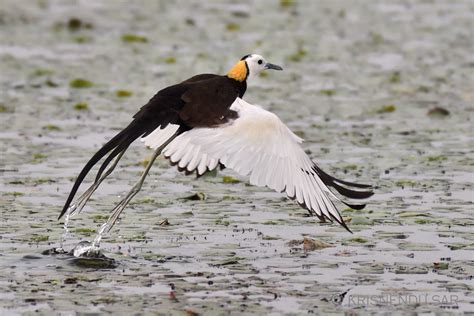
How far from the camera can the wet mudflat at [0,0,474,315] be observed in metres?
8.12

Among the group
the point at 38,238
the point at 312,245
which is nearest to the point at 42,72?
the point at 38,238

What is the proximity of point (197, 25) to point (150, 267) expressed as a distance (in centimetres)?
1385

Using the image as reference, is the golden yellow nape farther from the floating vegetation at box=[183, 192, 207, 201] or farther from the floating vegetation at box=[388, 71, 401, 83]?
the floating vegetation at box=[388, 71, 401, 83]

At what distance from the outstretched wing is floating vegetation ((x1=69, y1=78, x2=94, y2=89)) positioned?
7365 millimetres

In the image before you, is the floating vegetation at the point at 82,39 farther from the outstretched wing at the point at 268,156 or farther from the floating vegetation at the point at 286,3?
the outstretched wing at the point at 268,156

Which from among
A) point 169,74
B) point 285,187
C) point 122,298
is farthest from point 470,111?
point 122,298

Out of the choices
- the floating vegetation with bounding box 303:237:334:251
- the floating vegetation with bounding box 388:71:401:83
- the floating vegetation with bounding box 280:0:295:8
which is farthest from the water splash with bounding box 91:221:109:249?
the floating vegetation with bounding box 280:0:295:8

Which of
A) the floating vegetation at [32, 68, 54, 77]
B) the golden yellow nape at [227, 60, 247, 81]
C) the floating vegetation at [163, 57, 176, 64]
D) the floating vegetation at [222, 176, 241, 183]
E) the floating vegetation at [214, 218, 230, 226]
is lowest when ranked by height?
the floating vegetation at [214, 218, 230, 226]

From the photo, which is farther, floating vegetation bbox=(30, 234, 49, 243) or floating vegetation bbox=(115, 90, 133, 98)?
floating vegetation bbox=(115, 90, 133, 98)

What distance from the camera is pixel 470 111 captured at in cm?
1516

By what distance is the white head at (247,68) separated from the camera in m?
10.1

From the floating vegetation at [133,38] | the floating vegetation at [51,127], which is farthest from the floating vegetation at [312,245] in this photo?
the floating vegetation at [133,38]

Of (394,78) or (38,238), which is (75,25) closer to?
(394,78)

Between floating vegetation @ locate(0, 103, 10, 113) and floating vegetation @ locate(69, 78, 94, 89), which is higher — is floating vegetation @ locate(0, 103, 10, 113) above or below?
below
